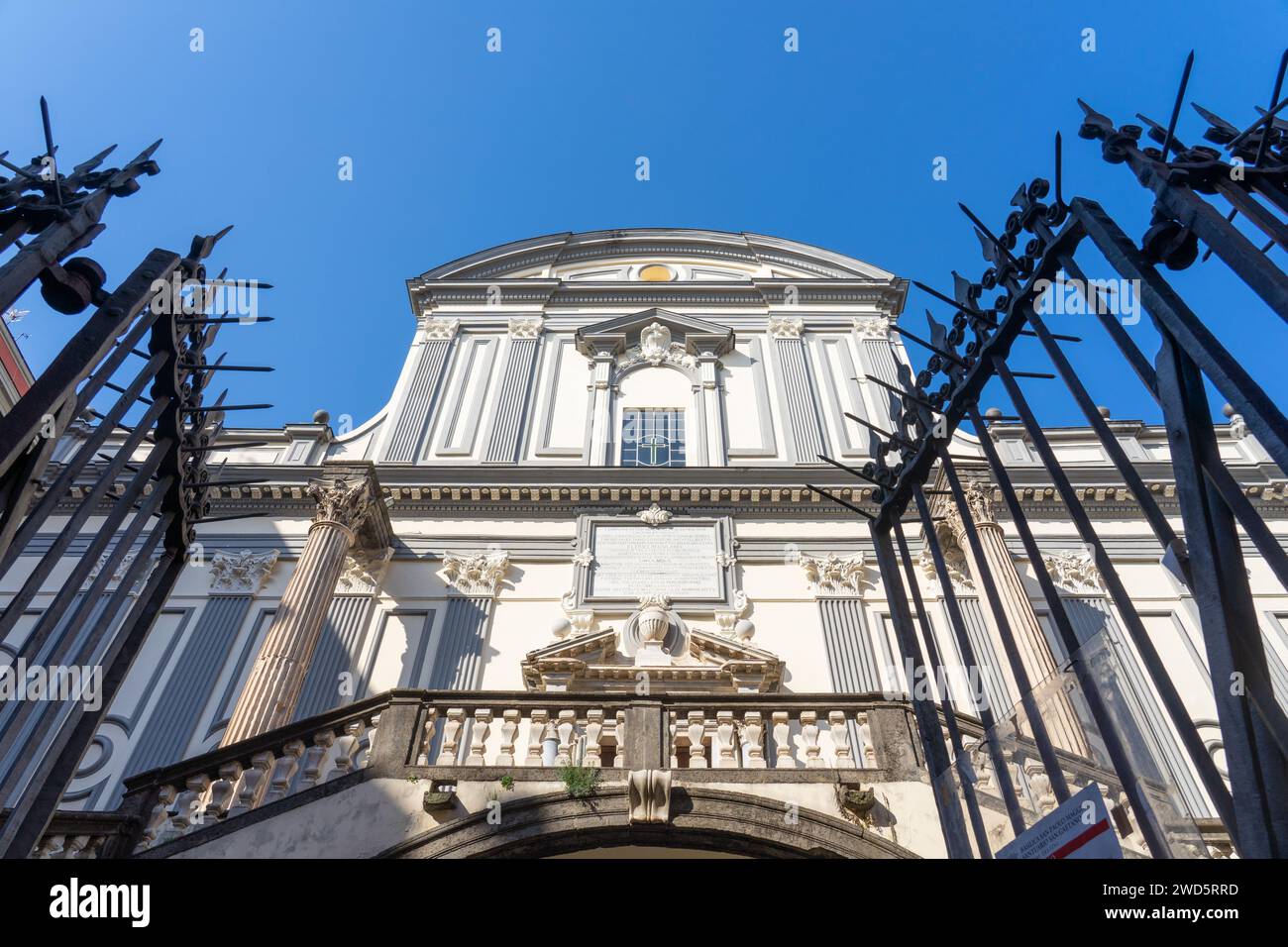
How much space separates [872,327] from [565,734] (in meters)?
16.3

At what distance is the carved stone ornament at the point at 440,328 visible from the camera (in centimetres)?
2191

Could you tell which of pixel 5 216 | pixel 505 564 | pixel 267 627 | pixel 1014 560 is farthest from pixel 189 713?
pixel 1014 560

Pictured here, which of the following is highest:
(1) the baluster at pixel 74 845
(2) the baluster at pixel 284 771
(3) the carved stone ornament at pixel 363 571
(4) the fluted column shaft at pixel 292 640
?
(3) the carved stone ornament at pixel 363 571

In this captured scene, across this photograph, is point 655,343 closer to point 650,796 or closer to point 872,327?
point 872,327

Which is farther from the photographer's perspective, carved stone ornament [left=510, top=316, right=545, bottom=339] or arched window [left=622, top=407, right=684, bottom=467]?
carved stone ornament [left=510, top=316, right=545, bottom=339]

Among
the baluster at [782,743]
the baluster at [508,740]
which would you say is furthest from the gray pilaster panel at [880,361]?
the baluster at [508,740]

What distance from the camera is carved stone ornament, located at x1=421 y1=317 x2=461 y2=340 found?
71.9 ft

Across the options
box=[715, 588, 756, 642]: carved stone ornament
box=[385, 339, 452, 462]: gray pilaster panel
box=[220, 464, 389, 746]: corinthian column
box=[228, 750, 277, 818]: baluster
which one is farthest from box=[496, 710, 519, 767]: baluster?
box=[385, 339, 452, 462]: gray pilaster panel

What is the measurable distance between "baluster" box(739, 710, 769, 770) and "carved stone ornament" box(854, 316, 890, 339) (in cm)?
1486

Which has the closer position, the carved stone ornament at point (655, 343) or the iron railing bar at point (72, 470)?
the iron railing bar at point (72, 470)

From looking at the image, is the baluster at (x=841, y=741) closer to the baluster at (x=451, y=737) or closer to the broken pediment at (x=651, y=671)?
the baluster at (x=451, y=737)

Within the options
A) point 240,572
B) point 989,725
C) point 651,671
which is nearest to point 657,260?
point 240,572

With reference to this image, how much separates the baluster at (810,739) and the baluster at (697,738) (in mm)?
1003

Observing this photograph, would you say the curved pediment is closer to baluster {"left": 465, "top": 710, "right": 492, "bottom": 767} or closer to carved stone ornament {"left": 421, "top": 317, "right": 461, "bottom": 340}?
carved stone ornament {"left": 421, "top": 317, "right": 461, "bottom": 340}
